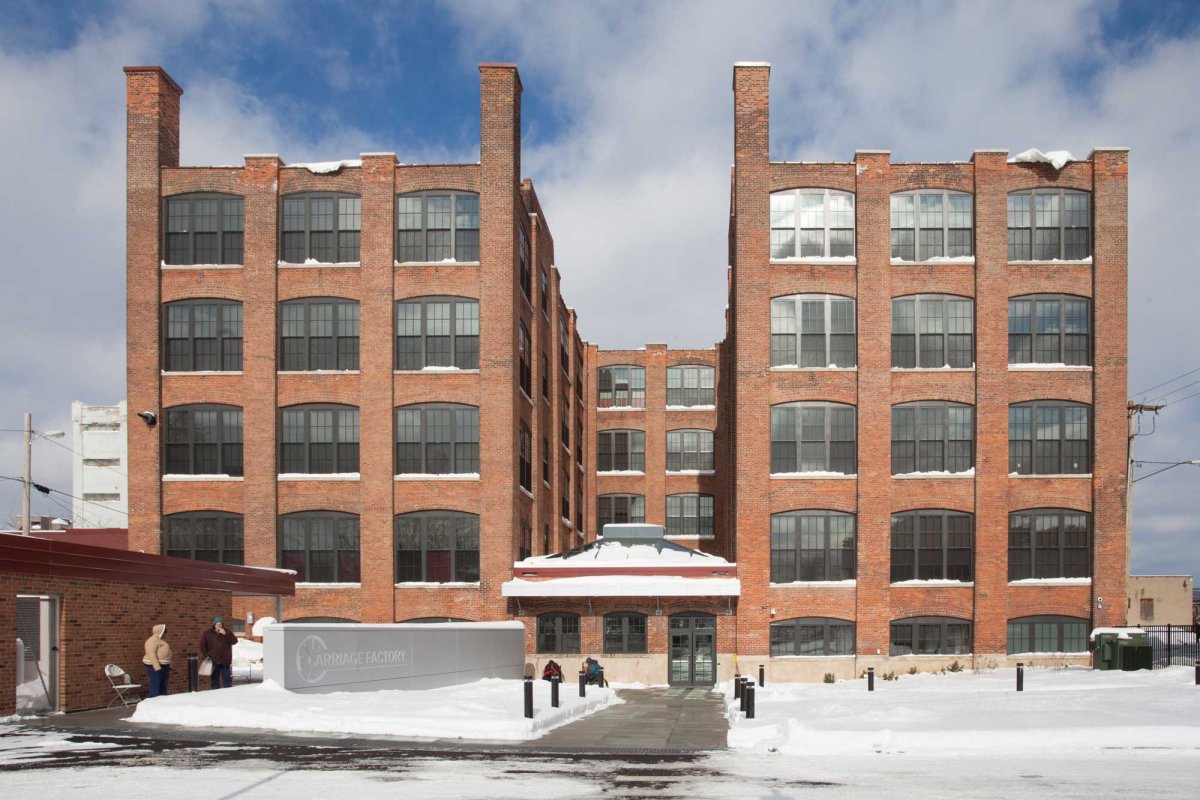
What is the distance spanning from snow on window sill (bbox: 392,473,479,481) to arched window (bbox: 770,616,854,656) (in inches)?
469

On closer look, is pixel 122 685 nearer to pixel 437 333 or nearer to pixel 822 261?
pixel 437 333

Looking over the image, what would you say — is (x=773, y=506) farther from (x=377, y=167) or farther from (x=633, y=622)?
(x=377, y=167)

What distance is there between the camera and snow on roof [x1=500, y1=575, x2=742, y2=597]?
1617 inches

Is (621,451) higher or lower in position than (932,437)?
lower

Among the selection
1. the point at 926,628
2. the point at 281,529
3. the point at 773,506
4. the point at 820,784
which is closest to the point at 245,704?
the point at 820,784

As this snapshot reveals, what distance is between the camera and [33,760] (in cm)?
1614

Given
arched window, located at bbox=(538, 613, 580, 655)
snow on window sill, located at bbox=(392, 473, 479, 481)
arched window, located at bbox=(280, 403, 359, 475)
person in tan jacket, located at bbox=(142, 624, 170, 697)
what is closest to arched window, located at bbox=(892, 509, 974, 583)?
arched window, located at bbox=(538, 613, 580, 655)

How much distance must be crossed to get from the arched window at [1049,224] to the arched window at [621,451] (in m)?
29.2

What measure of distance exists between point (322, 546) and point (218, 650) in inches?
670

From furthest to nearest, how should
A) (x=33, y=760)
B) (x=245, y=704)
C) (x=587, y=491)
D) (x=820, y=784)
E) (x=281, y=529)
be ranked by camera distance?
1. (x=587, y=491)
2. (x=281, y=529)
3. (x=245, y=704)
4. (x=33, y=760)
5. (x=820, y=784)

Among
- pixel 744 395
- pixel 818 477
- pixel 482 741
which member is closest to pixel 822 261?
pixel 744 395

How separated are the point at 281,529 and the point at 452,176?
45.7 feet

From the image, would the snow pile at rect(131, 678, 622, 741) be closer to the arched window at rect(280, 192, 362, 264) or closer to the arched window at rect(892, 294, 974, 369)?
the arched window at rect(280, 192, 362, 264)

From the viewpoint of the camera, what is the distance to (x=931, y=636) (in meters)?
42.6
